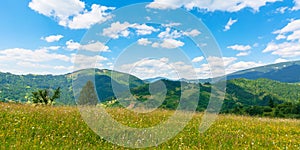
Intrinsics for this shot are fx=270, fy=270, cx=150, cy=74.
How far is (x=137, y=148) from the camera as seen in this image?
8.78 meters

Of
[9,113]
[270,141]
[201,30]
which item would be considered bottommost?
[270,141]

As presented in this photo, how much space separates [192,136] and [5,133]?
6.63m

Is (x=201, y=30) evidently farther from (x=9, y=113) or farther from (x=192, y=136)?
(x=9, y=113)

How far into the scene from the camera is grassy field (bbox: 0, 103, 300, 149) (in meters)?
8.71

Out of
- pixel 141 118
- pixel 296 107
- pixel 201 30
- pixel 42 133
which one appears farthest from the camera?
pixel 296 107

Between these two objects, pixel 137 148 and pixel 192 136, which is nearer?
pixel 137 148

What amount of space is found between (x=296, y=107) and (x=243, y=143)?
7172 centimetres

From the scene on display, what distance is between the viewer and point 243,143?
32.0ft

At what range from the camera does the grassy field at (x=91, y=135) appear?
8.71 m

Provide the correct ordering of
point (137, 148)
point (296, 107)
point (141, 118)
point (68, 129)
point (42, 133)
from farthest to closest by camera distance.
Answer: point (296, 107) → point (141, 118) → point (68, 129) → point (42, 133) → point (137, 148)

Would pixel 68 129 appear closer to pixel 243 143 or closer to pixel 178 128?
pixel 178 128

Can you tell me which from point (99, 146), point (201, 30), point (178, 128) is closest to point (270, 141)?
point (178, 128)

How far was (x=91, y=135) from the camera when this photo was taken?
9.92 metres

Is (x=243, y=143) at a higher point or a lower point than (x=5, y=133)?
lower
